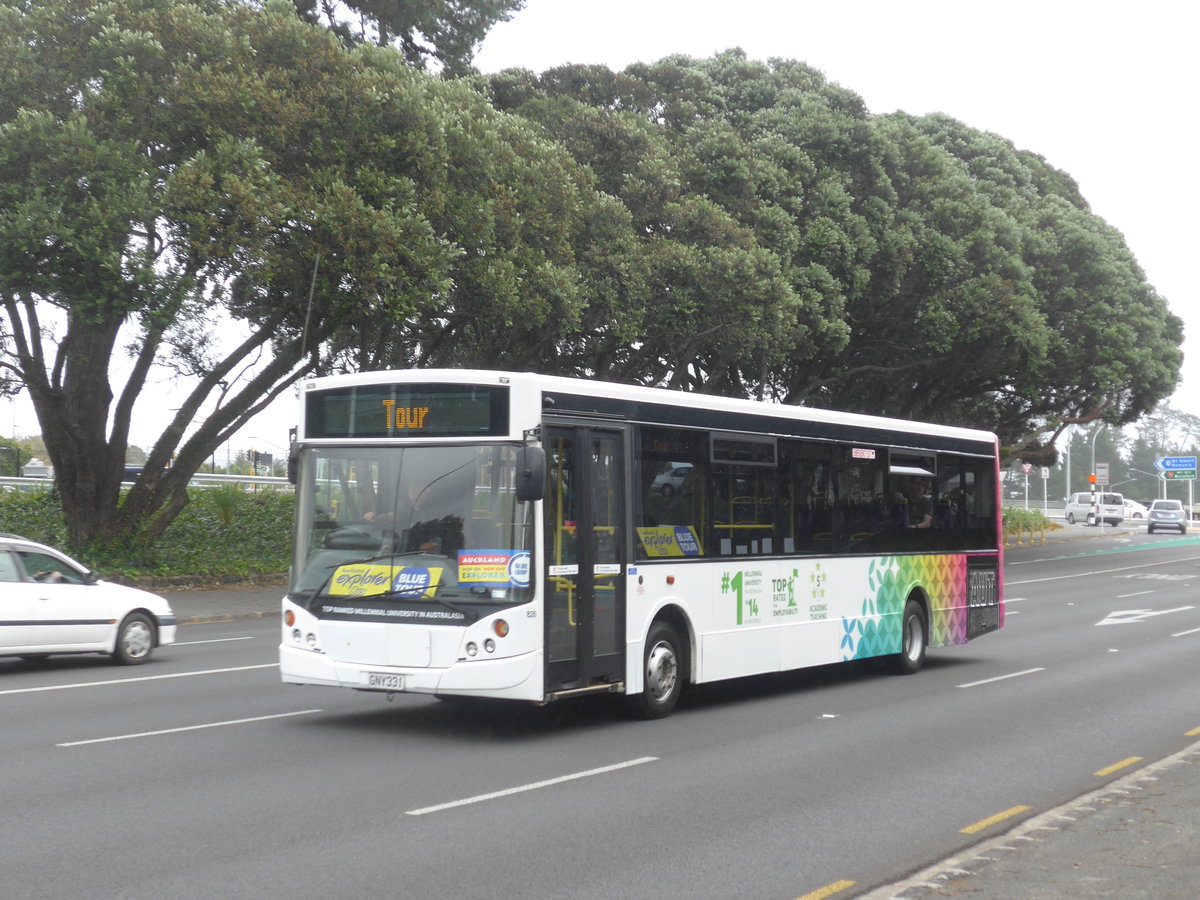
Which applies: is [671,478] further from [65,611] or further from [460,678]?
[65,611]

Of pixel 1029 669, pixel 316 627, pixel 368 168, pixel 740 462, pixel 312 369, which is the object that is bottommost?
pixel 1029 669

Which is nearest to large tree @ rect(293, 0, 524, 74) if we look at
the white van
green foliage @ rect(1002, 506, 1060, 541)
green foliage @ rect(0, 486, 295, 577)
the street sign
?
green foliage @ rect(0, 486, 295, 577)

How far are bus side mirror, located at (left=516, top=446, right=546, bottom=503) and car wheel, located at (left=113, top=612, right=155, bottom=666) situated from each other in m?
7.29

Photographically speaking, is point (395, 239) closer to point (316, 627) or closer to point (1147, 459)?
point (316, 627)

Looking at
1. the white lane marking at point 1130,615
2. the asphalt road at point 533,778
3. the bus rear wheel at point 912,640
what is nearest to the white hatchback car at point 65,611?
the asphalt road at point 533,778

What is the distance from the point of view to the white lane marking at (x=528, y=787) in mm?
7801

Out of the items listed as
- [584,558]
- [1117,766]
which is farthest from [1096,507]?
[584,558]

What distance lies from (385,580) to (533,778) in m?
2.23

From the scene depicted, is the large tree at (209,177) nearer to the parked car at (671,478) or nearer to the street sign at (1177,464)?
the parked car at (671,478)

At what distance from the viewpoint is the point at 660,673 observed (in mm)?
11516

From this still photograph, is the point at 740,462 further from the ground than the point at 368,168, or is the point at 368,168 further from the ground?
the point at 368,168

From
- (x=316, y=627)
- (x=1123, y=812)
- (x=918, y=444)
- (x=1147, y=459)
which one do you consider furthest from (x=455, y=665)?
(x=1147, y=459)

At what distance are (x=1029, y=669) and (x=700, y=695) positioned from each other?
474cm

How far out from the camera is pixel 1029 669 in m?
15.7
